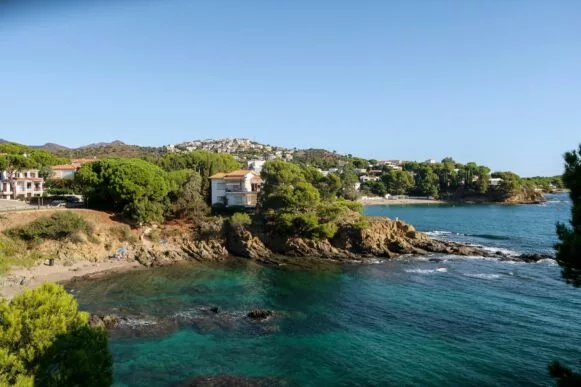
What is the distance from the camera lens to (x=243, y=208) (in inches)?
2149

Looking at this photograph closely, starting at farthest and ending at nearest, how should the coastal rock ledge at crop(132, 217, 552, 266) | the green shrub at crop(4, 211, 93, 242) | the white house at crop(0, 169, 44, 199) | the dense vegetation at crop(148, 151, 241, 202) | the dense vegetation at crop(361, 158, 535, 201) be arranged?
the dense vegetation at crop(361, 158, 535, 201) → the dense vegetation at crop(148, 151, 241, 202) → the white house at crop(0, 169, 44, 199) → the coastal rock ledge at crop(132, 217, 552, 266) → the green shrub at crop(4, 211, 93, 242)

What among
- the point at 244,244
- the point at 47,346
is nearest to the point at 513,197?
the point at 244,244

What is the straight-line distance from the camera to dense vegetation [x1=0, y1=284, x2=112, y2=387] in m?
11.3

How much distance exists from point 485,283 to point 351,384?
2099 centimetres

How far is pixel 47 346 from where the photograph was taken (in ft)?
38.7

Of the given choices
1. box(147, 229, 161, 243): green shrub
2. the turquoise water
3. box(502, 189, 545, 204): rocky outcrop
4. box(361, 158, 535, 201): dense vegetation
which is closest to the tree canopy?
box(147, 229, 161, 243): green shrub

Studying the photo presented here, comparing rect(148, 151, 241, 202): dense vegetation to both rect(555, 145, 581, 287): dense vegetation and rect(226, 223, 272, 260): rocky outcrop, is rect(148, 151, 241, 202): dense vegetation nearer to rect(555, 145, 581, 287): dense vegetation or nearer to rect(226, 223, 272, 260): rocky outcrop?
rect(226, 223, 272, 260): rocky outcrop

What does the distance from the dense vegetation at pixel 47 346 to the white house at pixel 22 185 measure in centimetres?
5454

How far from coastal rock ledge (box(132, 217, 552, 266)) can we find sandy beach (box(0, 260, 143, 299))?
3.38 metres

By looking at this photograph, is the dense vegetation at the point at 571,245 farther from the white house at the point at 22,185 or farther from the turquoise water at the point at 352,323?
the white house at the point at 22,185

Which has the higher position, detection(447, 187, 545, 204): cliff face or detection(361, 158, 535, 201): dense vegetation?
detection(361, 158, 535, 201): dense vegetation

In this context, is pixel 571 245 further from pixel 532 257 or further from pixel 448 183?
pixel 448 183

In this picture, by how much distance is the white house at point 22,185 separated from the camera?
57.8 metres

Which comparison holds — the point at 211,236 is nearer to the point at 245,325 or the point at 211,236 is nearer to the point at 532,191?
the point at 245,325
